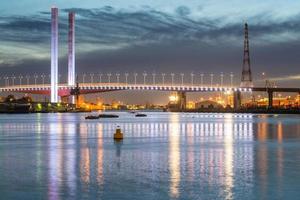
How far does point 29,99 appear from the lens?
570 feet

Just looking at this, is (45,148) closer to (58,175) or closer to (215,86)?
(58,175)

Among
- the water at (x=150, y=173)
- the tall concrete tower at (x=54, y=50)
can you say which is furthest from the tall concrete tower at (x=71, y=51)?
the water at (x=150, y=173)

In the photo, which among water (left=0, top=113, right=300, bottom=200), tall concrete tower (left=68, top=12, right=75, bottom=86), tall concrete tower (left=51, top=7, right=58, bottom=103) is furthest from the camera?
tall concrete tower (left=68, top=12, right=75, bottom=86)

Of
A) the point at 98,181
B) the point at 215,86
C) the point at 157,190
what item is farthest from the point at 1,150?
the point at 215,86

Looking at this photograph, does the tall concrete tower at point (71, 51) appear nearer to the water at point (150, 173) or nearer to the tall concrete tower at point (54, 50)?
the tall concrete tower at point (54, 50)

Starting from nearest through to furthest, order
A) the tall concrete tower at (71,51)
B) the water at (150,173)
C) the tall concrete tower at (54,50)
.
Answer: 1. the water at (150,173)
2. the tall concrete tower at (54,50)
3. the tall concrete tower at (71,51)

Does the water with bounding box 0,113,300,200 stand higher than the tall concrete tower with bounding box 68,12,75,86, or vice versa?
the tall concrete tower with bounding box 68,12,75,86

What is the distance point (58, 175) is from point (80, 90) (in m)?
115

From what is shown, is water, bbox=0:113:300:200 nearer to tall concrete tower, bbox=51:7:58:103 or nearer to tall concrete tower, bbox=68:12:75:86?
tall concrete tower, bbox=51:7:58:103

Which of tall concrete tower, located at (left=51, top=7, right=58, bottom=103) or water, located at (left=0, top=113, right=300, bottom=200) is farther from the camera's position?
tall concrete tower, located at (left=51, top=7, right=58, bottom=103)

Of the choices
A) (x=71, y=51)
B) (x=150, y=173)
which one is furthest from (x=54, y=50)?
(x=150, y=173)

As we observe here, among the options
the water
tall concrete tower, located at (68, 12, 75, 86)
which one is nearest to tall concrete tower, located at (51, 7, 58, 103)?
tall concrete tower, located at (68, 12, 75, 86)

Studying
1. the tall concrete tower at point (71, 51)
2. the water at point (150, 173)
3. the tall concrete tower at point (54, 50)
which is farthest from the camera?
the tall concrete tower at point (71, 51)

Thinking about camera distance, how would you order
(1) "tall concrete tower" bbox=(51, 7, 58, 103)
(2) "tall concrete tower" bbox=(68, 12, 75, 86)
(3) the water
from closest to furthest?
(3) the water
(1) "tall concrete tower" bbox=(51, 7, 58, 103)
(2) "tall concrete tower" bbox=(68, 12, 75, 86)
